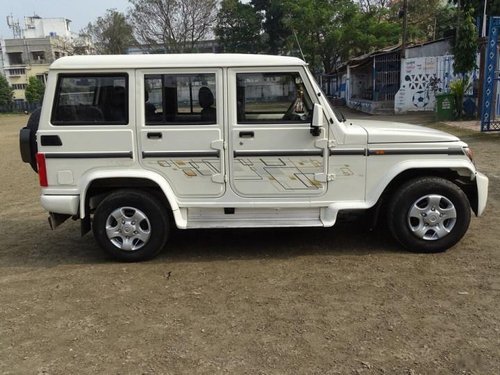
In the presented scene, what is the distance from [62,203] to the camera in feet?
16.9

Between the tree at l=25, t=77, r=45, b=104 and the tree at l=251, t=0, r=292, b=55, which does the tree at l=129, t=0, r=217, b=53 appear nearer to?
the tree at l=251, t=0, r=292, b=55

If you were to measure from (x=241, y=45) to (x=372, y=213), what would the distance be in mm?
48590

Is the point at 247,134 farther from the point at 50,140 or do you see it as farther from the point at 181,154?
the point at 50,140

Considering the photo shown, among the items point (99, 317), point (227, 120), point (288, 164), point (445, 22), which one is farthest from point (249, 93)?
point (445, 22)

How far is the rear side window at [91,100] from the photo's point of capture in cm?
508

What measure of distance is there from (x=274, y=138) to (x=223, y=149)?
1.69 feet

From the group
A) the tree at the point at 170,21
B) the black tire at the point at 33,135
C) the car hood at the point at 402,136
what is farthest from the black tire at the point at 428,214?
the tree at the point at 170,21

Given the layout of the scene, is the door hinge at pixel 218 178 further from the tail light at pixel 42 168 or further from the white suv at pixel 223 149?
the tail light at pixel 42 168

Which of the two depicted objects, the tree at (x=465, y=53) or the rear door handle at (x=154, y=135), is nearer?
the rear door handle at (x=154, y=135)

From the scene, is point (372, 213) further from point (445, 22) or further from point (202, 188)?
point (445, 22)

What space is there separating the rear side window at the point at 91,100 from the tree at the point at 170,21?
36.0 meters

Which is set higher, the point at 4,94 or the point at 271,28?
the point at 271,28

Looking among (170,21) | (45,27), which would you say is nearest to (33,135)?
(170,21)

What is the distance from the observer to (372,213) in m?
5.42
